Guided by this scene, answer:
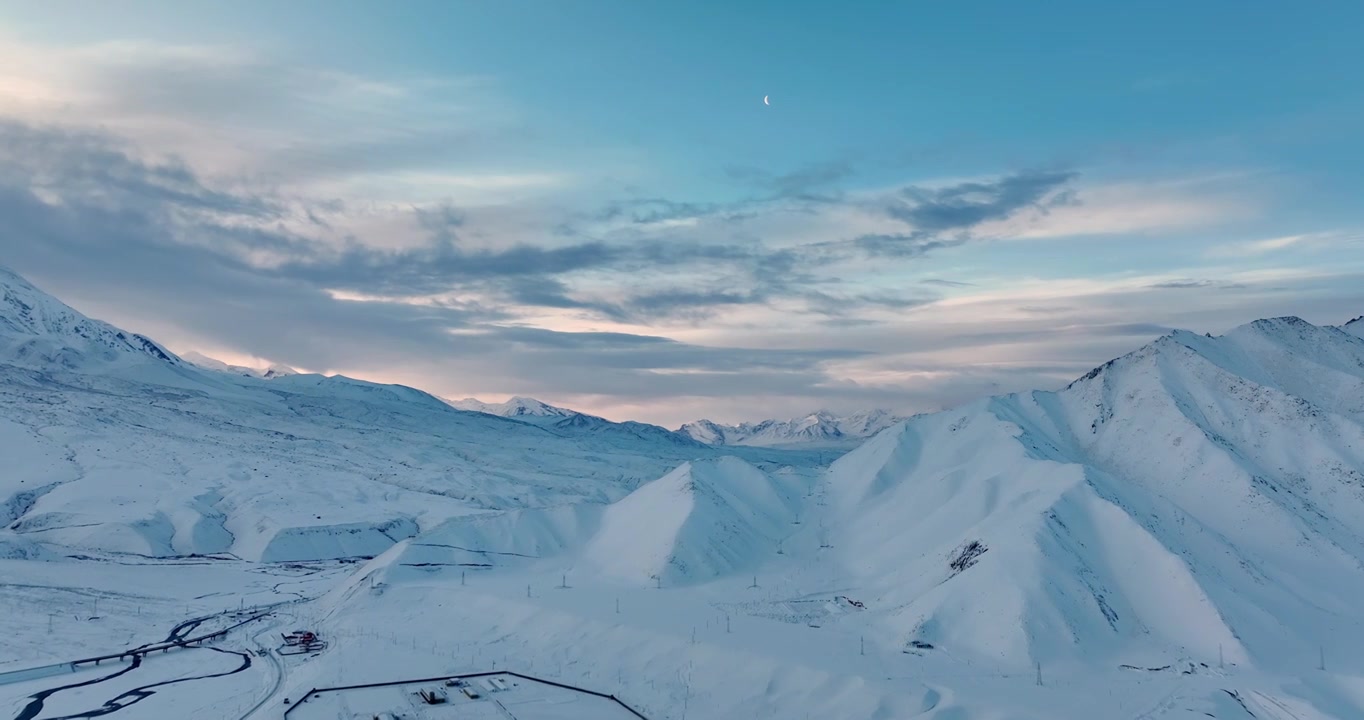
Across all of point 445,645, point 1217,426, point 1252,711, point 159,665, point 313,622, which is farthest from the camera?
point 1217,426

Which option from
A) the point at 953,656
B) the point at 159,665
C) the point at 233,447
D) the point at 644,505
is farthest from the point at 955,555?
the point at 233,447

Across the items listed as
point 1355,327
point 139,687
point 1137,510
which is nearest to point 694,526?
point 1137,510

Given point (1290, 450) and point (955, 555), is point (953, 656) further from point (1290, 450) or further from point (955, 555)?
point (1290, 450)

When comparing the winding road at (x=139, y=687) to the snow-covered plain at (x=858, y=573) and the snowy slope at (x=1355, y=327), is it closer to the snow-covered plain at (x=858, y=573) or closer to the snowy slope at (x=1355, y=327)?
the snow-covered plain at (x=858, y=573)

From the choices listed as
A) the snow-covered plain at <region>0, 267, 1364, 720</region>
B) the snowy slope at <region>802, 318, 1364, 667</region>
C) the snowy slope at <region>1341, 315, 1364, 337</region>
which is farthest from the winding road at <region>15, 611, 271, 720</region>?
the snowy slope at <region>1341, 315, 1364, 337</region>

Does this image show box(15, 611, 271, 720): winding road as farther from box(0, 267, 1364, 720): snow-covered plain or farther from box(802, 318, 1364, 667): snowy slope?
box(802, 318, 1364, 667): snowy slope

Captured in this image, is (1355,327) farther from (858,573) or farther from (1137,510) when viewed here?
(858,573)

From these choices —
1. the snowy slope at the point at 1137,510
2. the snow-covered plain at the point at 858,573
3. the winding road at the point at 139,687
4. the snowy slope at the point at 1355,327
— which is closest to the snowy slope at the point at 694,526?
the snow-covered plain at the point at 858,573

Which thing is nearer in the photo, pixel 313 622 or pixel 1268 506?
pixel 313 622
